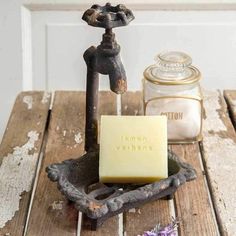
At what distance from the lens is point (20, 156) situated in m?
1.15

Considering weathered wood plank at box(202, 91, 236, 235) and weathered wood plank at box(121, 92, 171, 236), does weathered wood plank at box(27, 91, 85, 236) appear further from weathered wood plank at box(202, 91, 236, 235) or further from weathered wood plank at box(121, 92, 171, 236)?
weathered wood plank at box(202, 91, 236, 235)

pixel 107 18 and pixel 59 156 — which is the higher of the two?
pixel 107 18

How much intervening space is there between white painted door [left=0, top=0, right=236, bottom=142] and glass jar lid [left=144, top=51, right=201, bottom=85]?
662 mm

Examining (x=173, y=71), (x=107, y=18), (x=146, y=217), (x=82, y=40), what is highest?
(x=107, y=18)

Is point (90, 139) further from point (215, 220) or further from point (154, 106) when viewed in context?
point (215, 220)

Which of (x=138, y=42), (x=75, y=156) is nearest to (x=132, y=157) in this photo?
(x=75, y=156)

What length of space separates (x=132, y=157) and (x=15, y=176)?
21 centimetres

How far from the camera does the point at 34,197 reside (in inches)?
40.2

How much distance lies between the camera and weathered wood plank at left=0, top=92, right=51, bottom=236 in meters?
0.97

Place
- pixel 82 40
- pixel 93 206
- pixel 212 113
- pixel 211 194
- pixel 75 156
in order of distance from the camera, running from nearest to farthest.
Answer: pixel 93 206 < pixel 211 194 < pixel 75 156 < pixel 212 113 < pixel 82 40

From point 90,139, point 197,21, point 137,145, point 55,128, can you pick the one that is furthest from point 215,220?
point 197,21

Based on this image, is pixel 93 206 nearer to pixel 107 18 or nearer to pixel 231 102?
pixel 107 18

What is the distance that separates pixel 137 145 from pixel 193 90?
23 centimetres

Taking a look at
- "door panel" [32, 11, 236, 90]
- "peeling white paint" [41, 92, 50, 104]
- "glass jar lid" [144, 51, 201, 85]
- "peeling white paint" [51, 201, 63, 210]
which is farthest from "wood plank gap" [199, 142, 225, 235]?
"door panel" [32, 11, 236, 90]
